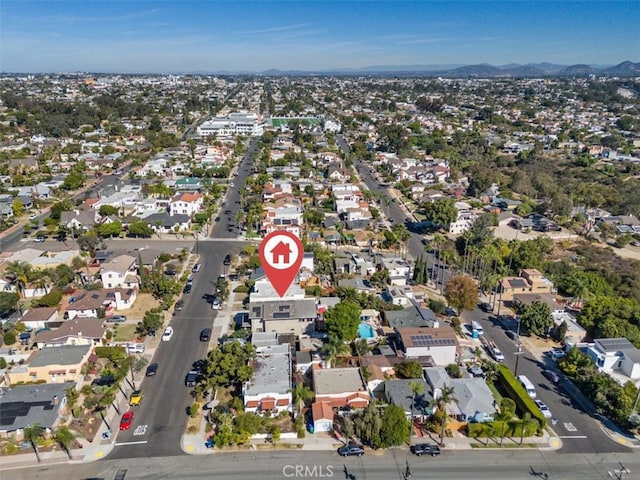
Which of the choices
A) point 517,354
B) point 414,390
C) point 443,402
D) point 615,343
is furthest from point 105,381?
point 615,343

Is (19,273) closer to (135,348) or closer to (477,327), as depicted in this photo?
(135,348)

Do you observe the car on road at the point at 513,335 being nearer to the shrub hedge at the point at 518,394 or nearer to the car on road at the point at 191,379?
the shrub hedge at the point at 518,394

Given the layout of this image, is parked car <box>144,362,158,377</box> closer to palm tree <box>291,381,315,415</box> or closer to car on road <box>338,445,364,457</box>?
palm tree <box>291,381,315,415</box>

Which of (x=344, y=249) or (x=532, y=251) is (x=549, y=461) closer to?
(x=532, y=251)

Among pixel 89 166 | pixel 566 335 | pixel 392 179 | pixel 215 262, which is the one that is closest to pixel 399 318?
pixel 566 335

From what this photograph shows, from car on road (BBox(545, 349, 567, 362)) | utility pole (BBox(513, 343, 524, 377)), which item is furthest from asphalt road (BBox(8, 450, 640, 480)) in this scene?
car on road (BBox(545, 349, 567, 362))
